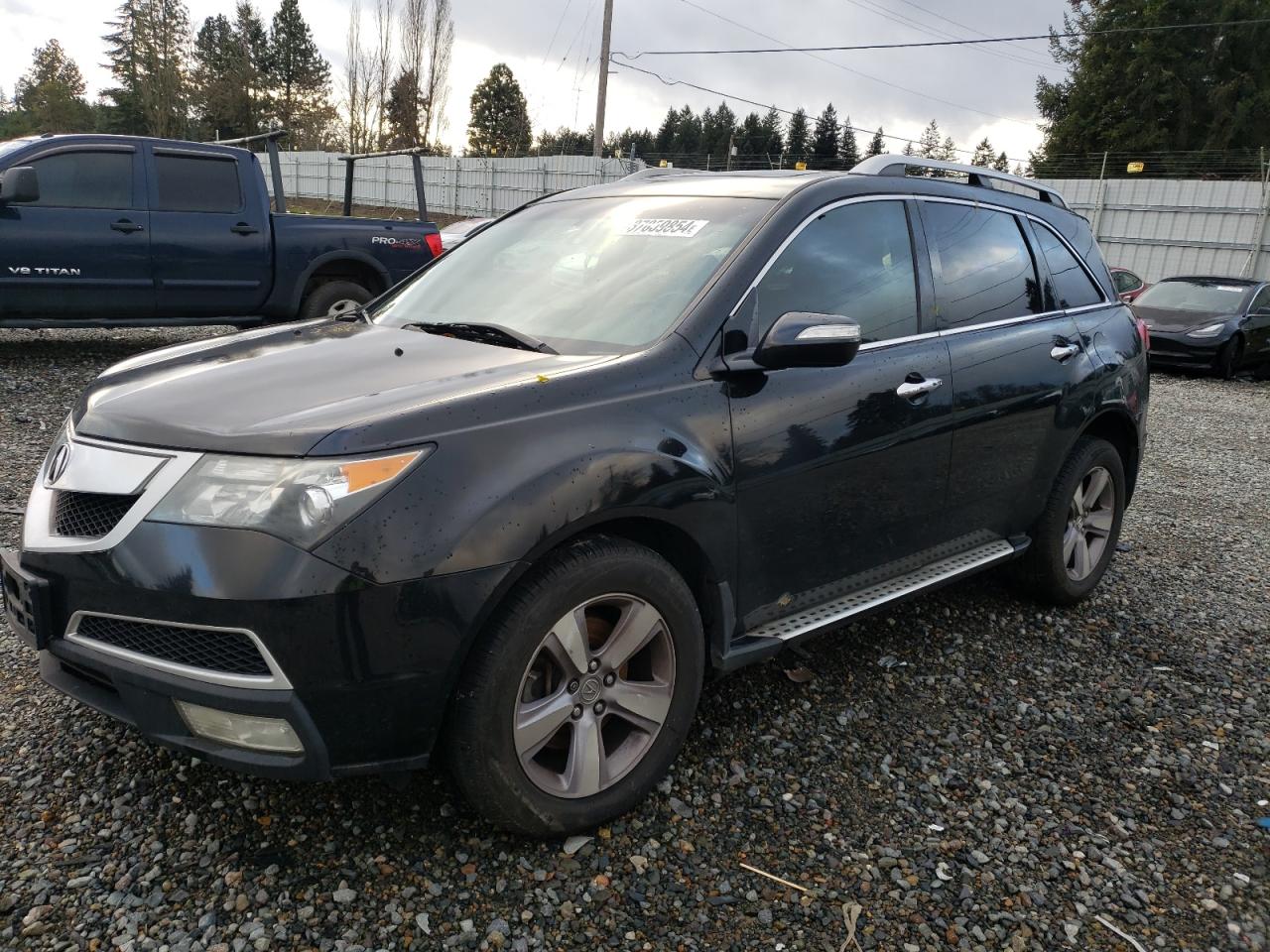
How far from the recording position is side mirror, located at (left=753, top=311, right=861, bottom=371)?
266 centimetres

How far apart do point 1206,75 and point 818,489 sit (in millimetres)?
50185

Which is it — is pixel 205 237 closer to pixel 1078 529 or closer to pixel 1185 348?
pixel 1078 529

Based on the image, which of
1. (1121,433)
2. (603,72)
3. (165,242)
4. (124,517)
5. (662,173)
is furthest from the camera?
(603,72)

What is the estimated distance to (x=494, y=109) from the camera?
78.8 metres

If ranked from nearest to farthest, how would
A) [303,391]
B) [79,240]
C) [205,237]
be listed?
[303,391], [79,240], [205,237]

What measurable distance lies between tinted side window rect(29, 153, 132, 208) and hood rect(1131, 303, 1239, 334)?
12491 millimetres

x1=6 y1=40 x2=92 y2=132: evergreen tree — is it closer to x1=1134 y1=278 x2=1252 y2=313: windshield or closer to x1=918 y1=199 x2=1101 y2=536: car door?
x1=1134 y1=278 x2=1252 y2=313: windshield

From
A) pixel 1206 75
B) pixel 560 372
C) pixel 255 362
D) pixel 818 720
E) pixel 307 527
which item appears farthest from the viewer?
pixel 1206 75

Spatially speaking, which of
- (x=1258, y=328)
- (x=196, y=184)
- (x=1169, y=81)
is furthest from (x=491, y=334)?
(x=1169, y=81)

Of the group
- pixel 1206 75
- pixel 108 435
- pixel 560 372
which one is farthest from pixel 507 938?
pixel 1206 75

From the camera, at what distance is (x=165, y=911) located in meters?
2.14

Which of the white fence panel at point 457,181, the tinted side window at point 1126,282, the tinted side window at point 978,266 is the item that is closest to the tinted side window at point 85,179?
the tinted side window at point 978,266

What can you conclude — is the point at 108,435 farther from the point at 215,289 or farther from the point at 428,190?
the point at 428,190

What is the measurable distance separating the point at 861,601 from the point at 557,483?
4.35 feet
